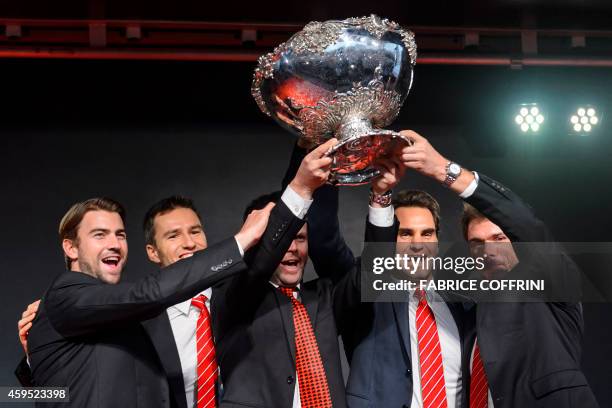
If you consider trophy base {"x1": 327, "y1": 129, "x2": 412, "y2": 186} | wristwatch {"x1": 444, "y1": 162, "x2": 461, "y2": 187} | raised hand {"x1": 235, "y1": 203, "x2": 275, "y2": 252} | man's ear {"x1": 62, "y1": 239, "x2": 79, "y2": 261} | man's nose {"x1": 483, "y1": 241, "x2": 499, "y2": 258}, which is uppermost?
trophy base {"x1": 327, "y1": 129, "x2": 412, "y2": 186}

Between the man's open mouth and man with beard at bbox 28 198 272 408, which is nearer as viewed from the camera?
man with beard at bbox 28 198 272 408

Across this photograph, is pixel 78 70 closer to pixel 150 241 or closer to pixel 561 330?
pixel 150 241

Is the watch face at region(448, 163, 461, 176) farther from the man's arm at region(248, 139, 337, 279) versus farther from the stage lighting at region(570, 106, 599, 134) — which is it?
the stage lighting at region(570, 106, 599, 134)

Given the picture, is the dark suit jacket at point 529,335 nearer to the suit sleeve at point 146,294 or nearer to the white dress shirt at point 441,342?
the white dress shirt at point 441,342

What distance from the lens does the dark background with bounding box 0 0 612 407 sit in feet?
12.6

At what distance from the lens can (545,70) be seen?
3912 millimetres

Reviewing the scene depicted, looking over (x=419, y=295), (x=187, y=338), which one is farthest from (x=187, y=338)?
(x=419, y=295)

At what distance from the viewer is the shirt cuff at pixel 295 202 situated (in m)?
2.45

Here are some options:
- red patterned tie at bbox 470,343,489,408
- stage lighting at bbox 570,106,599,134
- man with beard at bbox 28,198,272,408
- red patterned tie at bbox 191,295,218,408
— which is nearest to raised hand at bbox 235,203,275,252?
man with beard at bbox 28,198,272,408

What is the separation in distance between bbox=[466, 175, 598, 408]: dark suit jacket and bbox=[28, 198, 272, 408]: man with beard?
24.6 inches

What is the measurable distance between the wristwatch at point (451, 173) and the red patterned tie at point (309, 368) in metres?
0.55

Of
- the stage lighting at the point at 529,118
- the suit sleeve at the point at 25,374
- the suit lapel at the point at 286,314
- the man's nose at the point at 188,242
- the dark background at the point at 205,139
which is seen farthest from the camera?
the stage lighting at the point at 529,118

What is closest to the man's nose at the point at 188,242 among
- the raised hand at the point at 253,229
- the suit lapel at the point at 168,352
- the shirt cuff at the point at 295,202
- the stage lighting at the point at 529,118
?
the suit lapel at the point at 168,352

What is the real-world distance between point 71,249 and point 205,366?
0.51 m
